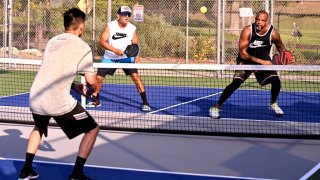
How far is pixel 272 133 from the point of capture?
953cm

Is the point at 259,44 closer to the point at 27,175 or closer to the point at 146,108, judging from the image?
the point at 146,108

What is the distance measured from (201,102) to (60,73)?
23.8ft

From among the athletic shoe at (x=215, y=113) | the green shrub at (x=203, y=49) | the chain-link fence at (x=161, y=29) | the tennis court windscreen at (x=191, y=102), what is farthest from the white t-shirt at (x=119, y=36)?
the green shrub at (x=203, y=49)

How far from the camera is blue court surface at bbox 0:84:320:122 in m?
11.8

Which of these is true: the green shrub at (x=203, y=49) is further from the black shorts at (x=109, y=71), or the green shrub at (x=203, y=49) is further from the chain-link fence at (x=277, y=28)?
the black shorts at (x=109, y=71)

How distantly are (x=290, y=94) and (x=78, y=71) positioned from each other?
9.52 m

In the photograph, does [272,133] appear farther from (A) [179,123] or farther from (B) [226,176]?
(B) [226,176]

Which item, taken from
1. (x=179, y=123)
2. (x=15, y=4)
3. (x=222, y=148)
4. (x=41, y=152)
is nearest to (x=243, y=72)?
(x=179, y=123)

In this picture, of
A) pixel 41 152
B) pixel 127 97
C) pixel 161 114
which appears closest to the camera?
pixel 41 152

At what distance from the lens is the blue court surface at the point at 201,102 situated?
11.8 metres

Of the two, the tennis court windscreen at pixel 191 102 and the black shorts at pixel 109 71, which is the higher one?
the black shorts at pixel 109 71

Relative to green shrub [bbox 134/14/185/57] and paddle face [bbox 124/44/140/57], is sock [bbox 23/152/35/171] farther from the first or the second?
green shrub [bbox 134/14/185/57]

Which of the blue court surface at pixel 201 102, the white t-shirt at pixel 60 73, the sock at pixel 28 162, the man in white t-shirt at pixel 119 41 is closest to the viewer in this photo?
the white t-shirt at pixel 60 73

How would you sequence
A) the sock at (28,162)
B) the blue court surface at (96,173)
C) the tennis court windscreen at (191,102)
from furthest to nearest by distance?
the tennis court windscreen at (191,102), the blue court surface at (96,173), the sock at (28,162)
